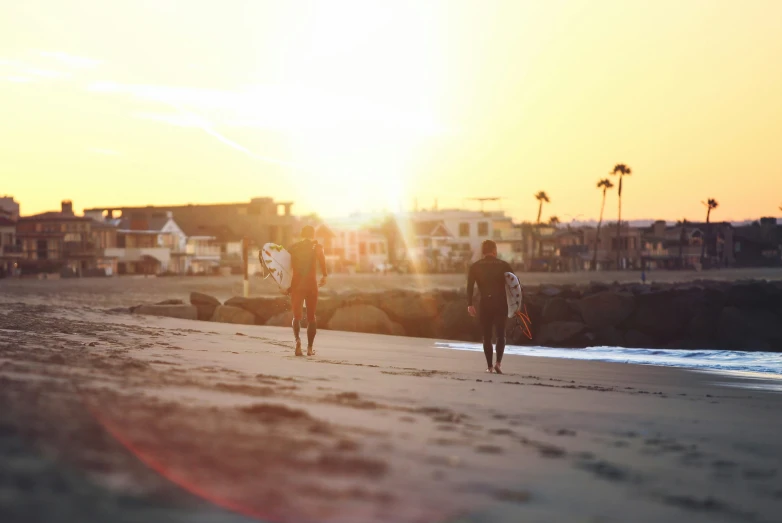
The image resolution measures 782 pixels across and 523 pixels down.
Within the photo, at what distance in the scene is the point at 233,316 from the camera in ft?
81.6

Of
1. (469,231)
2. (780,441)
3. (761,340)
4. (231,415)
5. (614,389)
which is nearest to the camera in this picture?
(231,415)

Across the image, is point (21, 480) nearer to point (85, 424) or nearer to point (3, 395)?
point (85, 424)

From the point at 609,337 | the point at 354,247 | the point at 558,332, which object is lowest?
the point at 609,337

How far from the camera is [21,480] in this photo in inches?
141

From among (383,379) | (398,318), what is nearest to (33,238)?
(398,318)

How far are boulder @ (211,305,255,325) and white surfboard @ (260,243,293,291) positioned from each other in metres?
12.1

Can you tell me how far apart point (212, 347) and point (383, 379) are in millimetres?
4383

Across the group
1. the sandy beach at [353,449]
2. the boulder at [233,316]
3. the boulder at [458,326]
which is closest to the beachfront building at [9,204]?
the boulder at [233,316]

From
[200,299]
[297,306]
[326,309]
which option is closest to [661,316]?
[326,309]

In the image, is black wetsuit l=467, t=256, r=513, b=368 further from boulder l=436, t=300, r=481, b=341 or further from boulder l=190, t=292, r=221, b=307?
boulder l=190, t=292, r=221, b=307

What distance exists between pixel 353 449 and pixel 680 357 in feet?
54.8

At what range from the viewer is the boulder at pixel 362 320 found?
23.7 metres

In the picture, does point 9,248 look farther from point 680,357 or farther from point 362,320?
point 680,357

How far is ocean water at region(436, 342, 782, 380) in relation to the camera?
17.0 m
